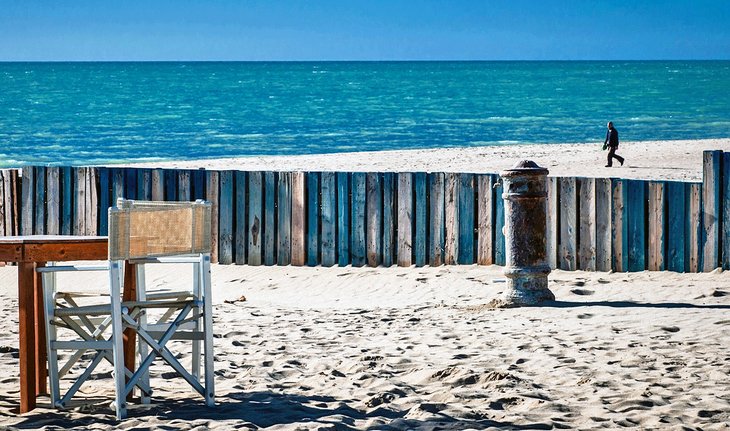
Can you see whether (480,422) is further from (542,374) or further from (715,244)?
(715,244)

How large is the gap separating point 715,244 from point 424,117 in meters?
47.5

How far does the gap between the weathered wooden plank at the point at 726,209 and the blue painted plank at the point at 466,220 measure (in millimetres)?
2385

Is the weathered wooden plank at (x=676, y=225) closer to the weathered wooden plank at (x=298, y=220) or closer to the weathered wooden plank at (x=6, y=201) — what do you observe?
the weathered wooden plank at (x=298, y=220)

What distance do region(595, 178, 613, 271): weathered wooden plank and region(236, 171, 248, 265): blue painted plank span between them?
146 inches

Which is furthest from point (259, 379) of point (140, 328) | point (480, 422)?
point (480, 422)

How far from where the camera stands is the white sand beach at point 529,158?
23.0m

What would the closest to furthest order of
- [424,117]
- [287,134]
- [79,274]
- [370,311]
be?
[370,311], [79,274], [287,134], [424,117]

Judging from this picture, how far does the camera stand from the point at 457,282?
10094 mm

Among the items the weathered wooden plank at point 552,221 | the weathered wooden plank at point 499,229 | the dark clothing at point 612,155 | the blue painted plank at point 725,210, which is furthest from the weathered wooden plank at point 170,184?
the dark clothing at point 612,155

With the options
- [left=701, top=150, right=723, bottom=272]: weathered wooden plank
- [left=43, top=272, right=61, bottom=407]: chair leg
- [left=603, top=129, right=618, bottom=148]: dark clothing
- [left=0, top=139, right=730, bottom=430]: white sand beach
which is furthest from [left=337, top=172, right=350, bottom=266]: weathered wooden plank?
[left=603, top=129, right=618, bottom=148]: dark clothing

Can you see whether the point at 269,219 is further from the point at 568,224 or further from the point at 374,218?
the point at 568,224

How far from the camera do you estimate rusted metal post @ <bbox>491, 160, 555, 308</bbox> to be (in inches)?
344

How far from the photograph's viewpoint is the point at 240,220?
1150cm

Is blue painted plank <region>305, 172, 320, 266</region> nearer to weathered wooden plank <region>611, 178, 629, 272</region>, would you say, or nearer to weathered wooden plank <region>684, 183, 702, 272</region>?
weathered wooden plank <region>611, 178, 629, 272</region>
